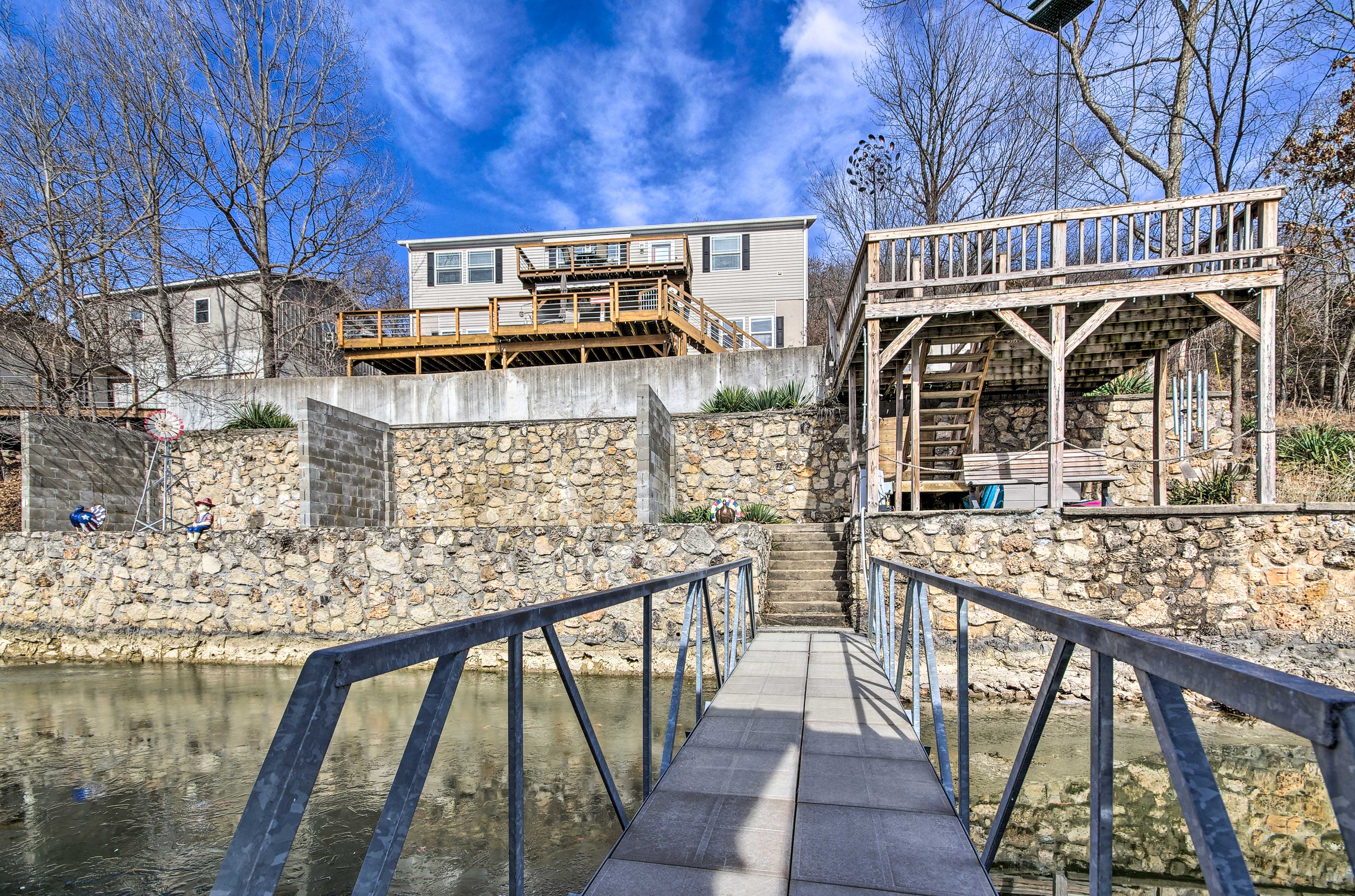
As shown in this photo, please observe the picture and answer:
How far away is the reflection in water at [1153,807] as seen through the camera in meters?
3.87

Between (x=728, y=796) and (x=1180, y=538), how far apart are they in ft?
23.8

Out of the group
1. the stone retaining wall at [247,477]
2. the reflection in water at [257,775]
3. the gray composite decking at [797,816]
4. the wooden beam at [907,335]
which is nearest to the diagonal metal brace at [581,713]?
the gray composite decking at [797,816]

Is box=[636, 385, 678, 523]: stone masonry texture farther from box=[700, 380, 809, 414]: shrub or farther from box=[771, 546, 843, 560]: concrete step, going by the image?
box=[771, 546, 843, 560]: concrete step

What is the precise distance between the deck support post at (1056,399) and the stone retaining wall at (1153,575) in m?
0.39

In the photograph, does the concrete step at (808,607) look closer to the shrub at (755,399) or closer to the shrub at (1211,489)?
the shrub at (1211,489)

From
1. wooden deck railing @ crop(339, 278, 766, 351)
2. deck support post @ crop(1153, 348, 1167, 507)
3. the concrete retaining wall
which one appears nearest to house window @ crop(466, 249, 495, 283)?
wooden deck railing @ crop(339, 278, 766, 351)

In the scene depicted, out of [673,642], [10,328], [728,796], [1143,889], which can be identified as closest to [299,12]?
[10,328]

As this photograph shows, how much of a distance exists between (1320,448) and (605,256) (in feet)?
58.7

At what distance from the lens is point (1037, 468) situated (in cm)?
903

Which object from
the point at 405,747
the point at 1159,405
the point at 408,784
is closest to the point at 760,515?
the point at 1159,405

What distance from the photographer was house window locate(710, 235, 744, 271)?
73.5 ft

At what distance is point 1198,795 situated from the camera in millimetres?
1012

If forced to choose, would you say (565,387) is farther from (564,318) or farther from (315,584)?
(315,584)

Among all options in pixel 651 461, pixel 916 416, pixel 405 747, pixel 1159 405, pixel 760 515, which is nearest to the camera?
pixel 405 747
